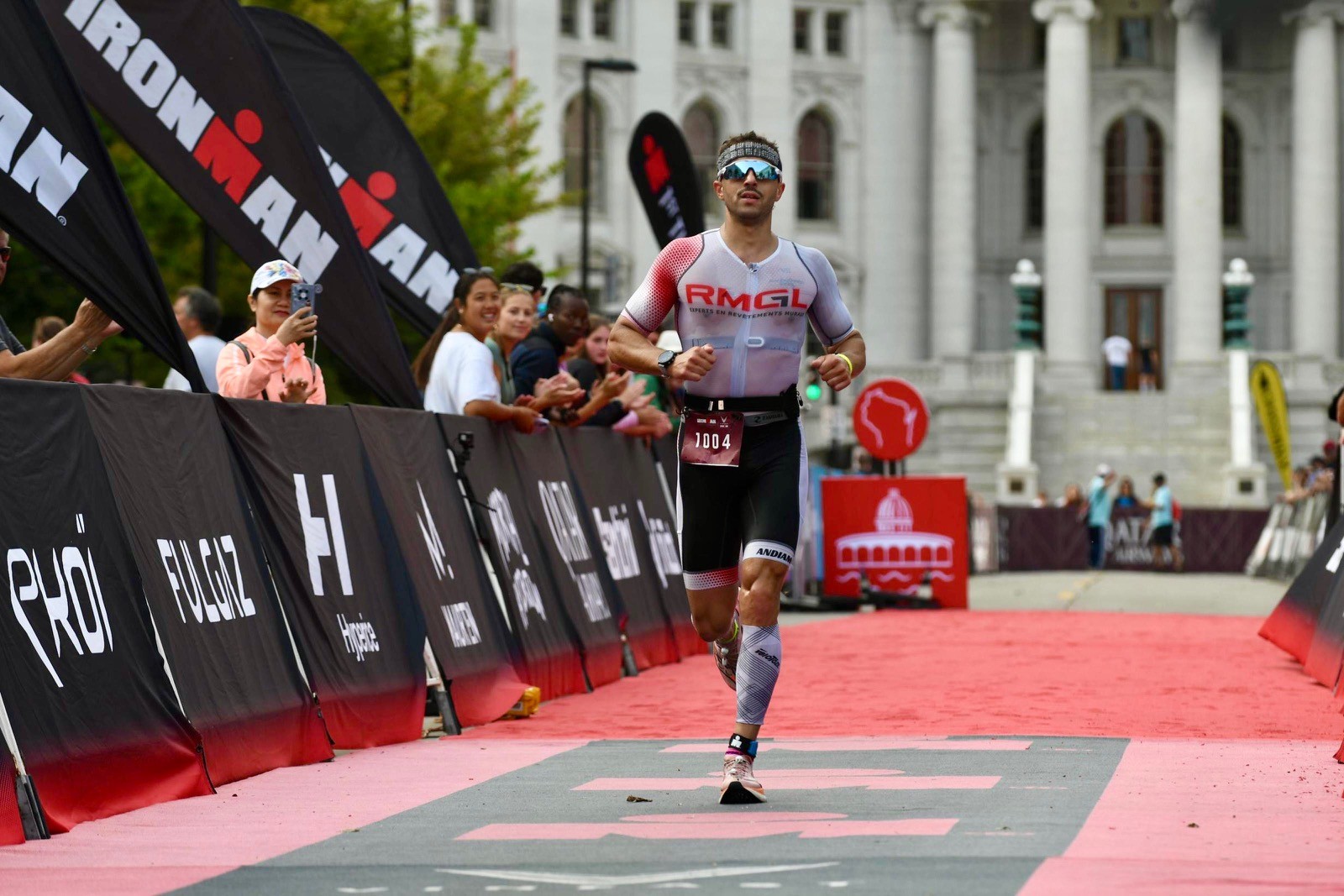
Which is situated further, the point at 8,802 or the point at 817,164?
the point at 817,164

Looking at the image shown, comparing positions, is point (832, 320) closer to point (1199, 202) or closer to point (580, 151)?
point (580, 151)

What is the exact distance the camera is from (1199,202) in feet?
243

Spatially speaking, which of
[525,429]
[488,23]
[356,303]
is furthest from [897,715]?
[488,23]

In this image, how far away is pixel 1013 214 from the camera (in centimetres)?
8100

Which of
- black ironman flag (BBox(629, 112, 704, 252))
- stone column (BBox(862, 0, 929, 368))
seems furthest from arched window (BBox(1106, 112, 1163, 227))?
black ironman flag (BBox(629, 112, 704, 252))

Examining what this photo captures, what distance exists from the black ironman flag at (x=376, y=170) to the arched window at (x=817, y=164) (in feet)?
211

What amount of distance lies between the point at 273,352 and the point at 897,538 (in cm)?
1556

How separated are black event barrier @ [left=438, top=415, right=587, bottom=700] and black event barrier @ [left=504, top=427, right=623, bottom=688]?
0.46 feet

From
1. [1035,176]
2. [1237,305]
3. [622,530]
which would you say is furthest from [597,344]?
[1035,176]

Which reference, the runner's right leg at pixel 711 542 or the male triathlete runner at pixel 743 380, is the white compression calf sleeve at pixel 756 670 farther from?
the runner's right leg at pixel 711 542

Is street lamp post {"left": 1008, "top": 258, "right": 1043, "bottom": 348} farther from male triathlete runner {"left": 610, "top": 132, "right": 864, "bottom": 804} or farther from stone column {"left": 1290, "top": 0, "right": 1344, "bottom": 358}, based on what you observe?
male triathlete runner {"left": 610, "top": 132, "right": 864, "bottom": 804}

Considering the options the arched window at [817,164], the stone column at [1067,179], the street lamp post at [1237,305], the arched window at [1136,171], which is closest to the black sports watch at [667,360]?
the street lamp post at [1237,305]

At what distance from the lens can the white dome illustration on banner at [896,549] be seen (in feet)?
83.6

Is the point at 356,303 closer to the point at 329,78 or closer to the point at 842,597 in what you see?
the point at 329,78
